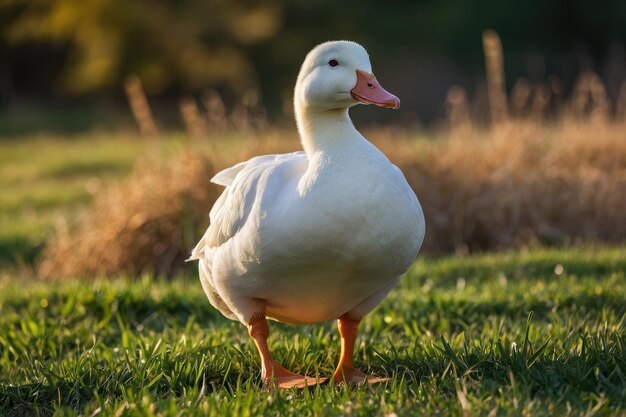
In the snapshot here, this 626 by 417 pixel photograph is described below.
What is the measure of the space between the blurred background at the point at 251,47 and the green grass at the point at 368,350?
19413 millimetres

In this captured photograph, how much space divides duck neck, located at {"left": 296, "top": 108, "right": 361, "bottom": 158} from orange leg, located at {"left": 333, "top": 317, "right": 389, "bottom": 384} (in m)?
0.83

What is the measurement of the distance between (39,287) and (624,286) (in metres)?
4.06

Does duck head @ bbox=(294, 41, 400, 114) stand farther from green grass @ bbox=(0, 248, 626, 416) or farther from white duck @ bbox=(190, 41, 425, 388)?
green grass @ bbox=(0, 248, 626, 416)

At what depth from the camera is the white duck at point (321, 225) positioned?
3.83m

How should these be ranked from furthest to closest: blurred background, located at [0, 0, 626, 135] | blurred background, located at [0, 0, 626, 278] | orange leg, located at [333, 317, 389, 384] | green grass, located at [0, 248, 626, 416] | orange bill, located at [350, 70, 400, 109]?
blurred background, located at [0, 0, 626, 135] < blurred background, located at [0, 0, 626, 278] < orange leg, located at [333, 317, 389, 384] < orange bill, located at [350, 70, 400, 109] < green grass, located at [0, 248, 626, 416]

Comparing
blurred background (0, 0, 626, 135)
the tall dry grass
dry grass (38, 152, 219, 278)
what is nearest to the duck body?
the tall dry grass

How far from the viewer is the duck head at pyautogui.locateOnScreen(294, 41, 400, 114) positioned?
4094 mm

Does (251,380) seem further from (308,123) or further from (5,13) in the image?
(5,13)

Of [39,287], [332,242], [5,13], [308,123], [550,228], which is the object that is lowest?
[550,228]

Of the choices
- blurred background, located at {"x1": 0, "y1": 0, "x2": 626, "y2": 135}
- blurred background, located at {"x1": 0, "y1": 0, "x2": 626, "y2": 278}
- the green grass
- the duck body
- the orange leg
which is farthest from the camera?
blurred background, located at {"x1": 0, "y1": 0, "x2": 626, "y2": 135}

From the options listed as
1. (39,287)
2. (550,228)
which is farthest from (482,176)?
(39,287)

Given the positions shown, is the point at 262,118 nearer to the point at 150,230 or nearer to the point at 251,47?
the point at 150,230

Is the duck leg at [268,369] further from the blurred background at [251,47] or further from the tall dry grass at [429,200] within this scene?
the blurred background at [251,47]

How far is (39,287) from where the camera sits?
7.05 m
